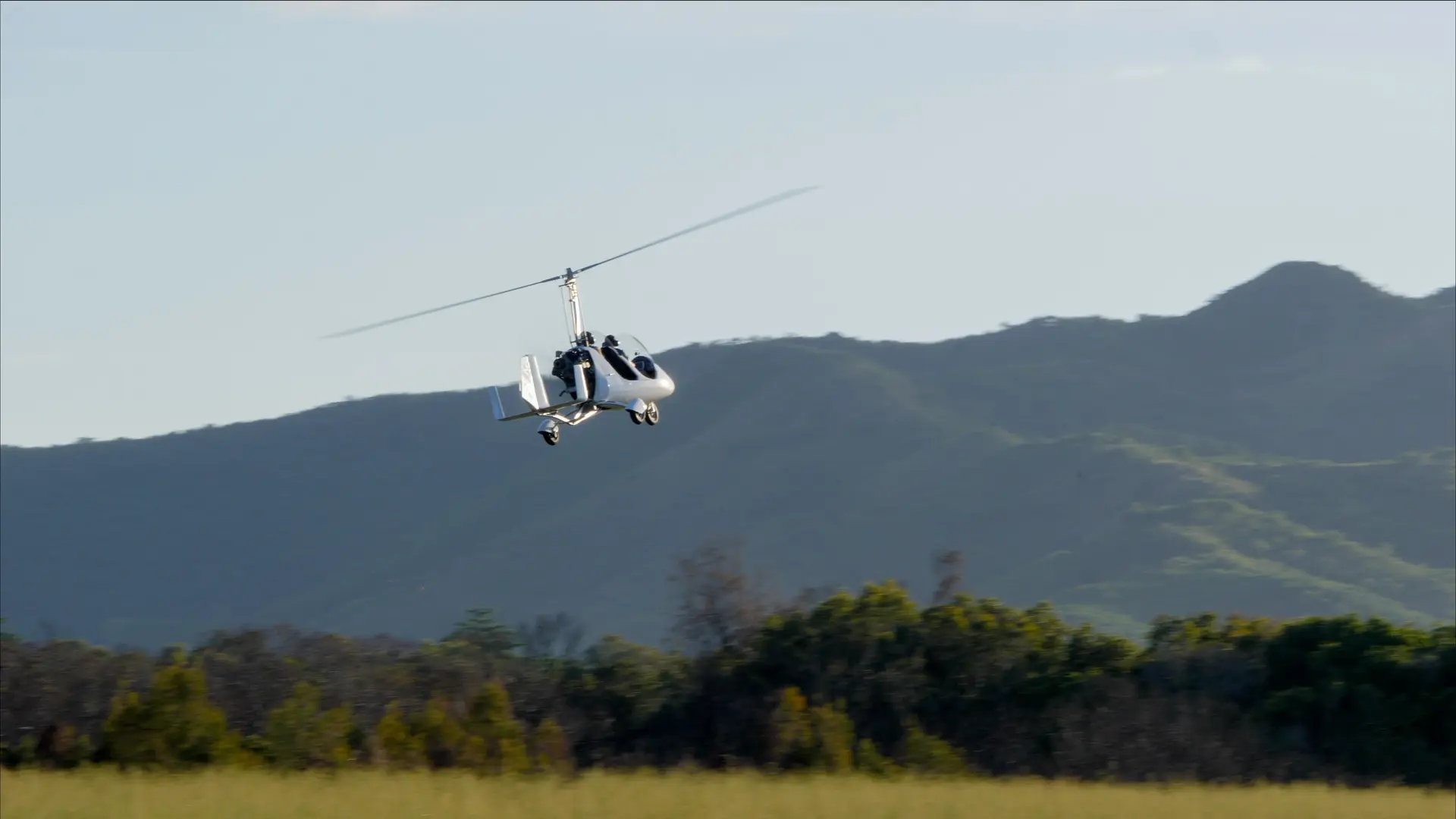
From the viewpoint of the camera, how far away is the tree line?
40.9 meters

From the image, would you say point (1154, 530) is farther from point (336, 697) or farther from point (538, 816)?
Result: point (538, 816)

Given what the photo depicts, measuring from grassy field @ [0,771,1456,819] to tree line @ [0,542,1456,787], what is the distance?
6393 millimetres

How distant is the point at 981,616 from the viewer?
52.5 metres

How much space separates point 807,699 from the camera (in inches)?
1989

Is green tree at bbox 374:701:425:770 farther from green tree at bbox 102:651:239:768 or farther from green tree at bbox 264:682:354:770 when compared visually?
green tree at bbox 102:651:239:768

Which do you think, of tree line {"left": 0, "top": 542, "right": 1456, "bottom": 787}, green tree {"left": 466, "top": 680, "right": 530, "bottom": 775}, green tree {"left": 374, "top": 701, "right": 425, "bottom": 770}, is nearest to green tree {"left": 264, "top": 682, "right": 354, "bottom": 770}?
tree line {"left": 0, "top": 542, "right": 1456, "bottom": 787}

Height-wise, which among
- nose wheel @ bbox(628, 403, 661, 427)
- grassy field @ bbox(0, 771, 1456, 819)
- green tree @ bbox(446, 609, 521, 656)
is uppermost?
nose wheel @ bbox(628, 403, 661, 427)

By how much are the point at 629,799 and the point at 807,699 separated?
73.8ft

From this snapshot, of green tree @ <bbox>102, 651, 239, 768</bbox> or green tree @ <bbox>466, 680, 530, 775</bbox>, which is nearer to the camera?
green tree @ <bbox>102, 651, 239, 768</bbox>

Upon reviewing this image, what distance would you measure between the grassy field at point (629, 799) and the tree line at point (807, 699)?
21.0ft

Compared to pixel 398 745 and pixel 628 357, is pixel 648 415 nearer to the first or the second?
pixel 628 357

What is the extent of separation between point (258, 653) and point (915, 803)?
32870 mm

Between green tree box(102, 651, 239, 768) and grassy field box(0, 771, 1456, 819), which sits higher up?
green tree box(102, 651, 239, 768)

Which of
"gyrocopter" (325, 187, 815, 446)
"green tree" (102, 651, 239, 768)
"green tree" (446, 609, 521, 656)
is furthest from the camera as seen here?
"green tree" (446, 609, 521, 656)
